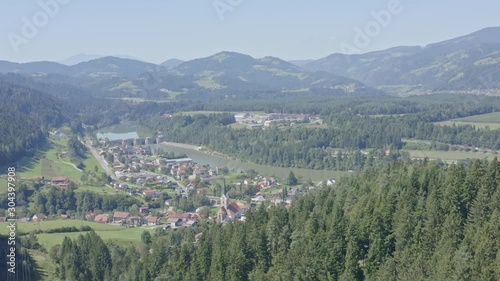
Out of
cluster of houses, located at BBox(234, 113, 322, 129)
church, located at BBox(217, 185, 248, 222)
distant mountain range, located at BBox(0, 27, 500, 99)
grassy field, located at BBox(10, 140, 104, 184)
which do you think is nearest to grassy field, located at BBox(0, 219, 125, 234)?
church, located at BBox(217, 185, 248, 222)

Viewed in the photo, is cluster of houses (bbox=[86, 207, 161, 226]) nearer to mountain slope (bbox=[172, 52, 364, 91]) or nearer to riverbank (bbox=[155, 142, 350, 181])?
riverbank (bbox=[155, 142, 350, 181])

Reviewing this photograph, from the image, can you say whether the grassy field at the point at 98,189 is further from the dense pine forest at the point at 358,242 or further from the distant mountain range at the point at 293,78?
the distant mountain range at the point at 293,78

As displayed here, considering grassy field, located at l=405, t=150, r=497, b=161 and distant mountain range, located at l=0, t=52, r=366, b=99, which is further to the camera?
distant mountain range, located at l=0, t=52, r=366, b=99

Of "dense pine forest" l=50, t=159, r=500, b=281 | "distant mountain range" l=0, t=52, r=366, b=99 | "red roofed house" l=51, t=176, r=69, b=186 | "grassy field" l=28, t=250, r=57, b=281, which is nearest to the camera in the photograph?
"dense pine forest" l=50, t=159, r=500, b=281

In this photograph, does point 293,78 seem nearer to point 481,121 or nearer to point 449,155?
point 481,121

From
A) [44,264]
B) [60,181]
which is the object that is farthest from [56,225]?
[60,181]

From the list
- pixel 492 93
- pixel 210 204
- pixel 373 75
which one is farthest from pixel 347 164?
pixel 373 75
